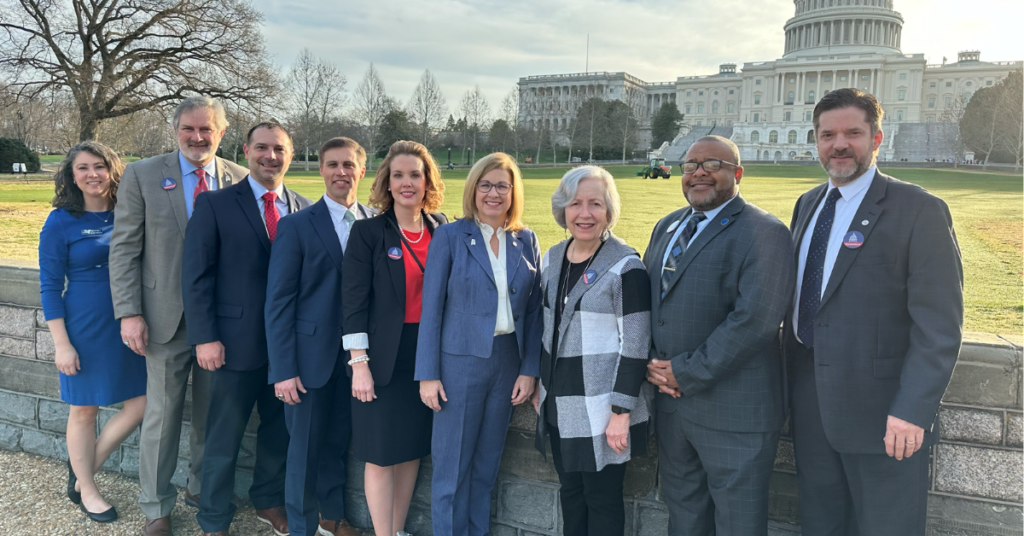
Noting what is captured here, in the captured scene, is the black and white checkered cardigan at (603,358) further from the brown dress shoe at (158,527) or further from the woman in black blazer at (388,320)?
the brown dress shoe at (158,527)

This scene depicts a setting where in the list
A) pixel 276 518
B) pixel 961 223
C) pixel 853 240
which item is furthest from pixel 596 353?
pixel 961 223

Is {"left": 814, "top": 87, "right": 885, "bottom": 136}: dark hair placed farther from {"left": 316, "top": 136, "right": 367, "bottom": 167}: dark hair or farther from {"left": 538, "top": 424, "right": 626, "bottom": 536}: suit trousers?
{"left": 316, "top": 136, "right": 367, "bottom": 167}: dark hair

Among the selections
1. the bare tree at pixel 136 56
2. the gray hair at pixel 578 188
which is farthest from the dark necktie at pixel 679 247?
the bare tree at pixel 136 56

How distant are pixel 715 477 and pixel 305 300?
227cm

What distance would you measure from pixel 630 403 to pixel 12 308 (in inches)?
192

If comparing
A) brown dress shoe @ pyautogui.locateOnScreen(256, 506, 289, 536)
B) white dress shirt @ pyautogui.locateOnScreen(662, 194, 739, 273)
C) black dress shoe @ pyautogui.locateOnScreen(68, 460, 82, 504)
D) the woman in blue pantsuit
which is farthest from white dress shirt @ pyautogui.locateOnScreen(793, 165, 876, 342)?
black dress shoe @ pyautogui.locateOnScreen(68, 460, 82, 504)

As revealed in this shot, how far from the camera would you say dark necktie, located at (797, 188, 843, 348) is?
106 inches

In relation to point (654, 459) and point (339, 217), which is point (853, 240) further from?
point (339, 217)

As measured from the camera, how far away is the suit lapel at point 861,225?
8.32 ft

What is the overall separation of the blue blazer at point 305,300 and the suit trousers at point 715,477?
6.02ft

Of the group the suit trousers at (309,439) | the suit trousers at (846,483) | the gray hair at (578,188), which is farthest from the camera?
the suit trousers at (309,439)

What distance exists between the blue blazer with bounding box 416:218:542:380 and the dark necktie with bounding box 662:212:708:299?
27.3 inches

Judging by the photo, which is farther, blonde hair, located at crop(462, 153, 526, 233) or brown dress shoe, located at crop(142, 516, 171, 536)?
brown dress shoe, located at crop(142, 516, 171, 536)

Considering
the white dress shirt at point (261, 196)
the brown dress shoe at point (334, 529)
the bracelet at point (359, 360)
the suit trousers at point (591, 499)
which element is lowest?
the brown dress shoe at point (334, 529)
